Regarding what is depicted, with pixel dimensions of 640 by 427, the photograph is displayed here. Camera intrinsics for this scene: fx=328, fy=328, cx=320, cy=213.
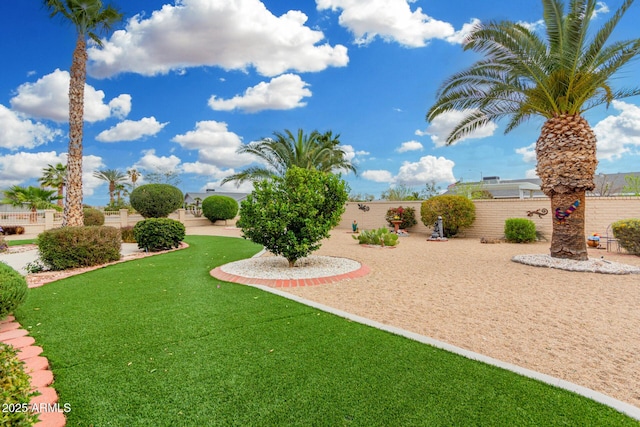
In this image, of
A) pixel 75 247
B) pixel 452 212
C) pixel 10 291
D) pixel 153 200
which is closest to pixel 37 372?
pixel 10 291

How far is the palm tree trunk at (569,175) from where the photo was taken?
7.97m

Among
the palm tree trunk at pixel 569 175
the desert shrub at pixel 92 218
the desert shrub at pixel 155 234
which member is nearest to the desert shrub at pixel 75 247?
the desert shrub at pixel 155 234

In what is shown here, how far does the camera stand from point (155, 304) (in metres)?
4.76

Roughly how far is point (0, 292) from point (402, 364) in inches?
178

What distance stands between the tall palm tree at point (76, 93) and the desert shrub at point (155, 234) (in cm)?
236

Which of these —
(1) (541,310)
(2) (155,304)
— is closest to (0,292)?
(2) (155,304)

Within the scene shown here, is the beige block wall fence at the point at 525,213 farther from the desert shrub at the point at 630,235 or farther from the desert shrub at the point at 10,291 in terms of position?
the desert shrub at the point at 10,291

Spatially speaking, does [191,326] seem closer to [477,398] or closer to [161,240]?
[477,398]

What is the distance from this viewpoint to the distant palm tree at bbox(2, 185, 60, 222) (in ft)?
75.8

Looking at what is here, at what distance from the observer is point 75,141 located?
11305mm

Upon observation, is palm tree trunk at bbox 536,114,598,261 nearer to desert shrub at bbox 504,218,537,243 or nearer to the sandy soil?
the sandy soil

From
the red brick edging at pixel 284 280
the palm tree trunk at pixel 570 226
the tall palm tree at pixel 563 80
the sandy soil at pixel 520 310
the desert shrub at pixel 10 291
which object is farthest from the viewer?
the palm tree trunk at pixel 570 226

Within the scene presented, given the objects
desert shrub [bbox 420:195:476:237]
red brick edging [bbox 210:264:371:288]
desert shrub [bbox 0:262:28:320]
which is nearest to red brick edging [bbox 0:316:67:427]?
desert shrub [bbox 0:262:28:320]

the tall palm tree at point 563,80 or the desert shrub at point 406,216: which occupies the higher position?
the tall palm tree at point 563,80
